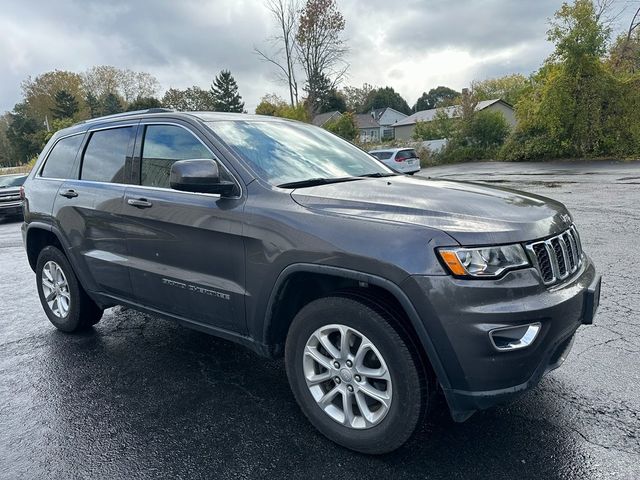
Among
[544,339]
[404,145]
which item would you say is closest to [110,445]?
[544,339]

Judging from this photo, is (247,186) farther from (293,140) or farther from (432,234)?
(432,234)

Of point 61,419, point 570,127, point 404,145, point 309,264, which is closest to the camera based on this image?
point 309,264

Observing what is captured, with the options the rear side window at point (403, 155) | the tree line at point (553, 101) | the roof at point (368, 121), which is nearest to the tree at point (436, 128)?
the tree line at point (553, 101)

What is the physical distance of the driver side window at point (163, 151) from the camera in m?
3.24

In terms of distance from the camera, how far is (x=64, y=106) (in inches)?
2409

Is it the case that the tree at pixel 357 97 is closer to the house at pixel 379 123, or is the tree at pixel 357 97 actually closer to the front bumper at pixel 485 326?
the house at pixel 379 123

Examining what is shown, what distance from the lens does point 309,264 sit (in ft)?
8.07

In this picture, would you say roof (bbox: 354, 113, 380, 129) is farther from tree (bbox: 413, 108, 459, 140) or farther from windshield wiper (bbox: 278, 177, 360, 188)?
windshield wiper (bbox: 278, 177, 360, 188)

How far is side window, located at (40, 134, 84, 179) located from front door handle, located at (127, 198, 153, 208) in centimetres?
107

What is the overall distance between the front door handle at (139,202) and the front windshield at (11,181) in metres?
15.0

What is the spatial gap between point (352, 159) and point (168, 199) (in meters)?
1.44

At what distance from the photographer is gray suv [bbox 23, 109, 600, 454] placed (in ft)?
6.97

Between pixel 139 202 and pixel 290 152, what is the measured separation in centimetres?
114

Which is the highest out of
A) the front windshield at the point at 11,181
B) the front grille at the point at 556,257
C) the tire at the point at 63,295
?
the front grille at the point at 556,257
